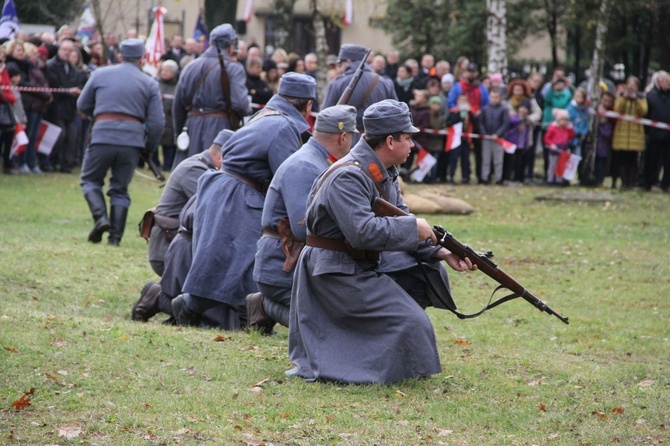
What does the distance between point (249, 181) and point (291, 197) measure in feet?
3.61

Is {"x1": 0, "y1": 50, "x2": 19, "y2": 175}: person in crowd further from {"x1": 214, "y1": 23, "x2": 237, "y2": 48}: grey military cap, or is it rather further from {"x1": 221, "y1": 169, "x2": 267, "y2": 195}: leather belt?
{"x1": 221, "y1": 169, "x2": 267, "y2": 195}: leather belt

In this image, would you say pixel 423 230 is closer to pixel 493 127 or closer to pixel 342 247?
pixel 342 247

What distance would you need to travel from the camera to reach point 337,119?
25.4 ft

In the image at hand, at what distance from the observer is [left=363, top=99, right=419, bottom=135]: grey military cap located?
6965 mm

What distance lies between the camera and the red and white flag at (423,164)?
69.4ft

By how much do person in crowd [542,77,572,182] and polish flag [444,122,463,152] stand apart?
2068mm

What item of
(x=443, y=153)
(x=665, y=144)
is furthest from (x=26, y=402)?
(x=665, y=144)

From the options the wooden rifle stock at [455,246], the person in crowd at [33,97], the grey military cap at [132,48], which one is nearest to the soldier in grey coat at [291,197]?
the wooden rifle stock at [455,246]

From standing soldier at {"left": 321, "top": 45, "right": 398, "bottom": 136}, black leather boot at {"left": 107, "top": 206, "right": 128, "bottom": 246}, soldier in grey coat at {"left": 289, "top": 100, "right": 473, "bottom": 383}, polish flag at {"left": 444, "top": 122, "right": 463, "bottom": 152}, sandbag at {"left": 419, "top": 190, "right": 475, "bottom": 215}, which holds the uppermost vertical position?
standing soldier at {"left": 321, "top": 45, "right": 398, "bottom": 136}

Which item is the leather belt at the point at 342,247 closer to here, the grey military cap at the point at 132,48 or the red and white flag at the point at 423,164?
the grey military cap at the point at 132,48

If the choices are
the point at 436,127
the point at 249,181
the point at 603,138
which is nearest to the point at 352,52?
the point at 249,181

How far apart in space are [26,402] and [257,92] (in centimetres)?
1415

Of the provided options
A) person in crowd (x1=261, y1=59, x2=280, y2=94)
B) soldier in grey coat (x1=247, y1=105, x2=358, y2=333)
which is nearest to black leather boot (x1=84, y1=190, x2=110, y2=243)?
soldier in grey coat (x1=247, y1=105, x2=358, y2=333)

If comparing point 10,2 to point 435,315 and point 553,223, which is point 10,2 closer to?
point 553,223
